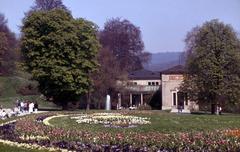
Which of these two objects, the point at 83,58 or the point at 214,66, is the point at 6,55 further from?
the point at 214,66

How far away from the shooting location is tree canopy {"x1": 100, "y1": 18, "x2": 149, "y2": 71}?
3354 inches

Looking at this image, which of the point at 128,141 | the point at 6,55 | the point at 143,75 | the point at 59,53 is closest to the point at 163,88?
the point at 143,75

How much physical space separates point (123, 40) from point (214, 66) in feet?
150

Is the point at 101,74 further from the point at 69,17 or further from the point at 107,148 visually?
the point at 107,148

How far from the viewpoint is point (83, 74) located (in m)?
45.9

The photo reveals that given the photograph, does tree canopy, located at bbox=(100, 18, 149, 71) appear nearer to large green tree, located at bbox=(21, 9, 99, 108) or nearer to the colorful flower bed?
large green tree, located at bbox=(21, 9, 99, 108)

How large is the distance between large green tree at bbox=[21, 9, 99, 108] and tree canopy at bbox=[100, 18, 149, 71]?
36931 millimetres

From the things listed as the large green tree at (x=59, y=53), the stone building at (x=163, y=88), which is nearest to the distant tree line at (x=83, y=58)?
the large green tree at (x=59, y=53)

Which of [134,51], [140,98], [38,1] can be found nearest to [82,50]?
[140,98]

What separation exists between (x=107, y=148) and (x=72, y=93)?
32.1m

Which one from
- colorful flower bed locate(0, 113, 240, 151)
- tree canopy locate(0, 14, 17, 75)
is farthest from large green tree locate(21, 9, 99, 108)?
tree canopy locate(0, 14, 17, 75)

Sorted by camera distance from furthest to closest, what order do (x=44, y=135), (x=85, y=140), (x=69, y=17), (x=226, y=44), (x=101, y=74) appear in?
1. (x=101, y=74)
2. (x=69, y=17)
3. (x=226, y=44)
4. (x=44, y=135)
5. (x=85, y=140)

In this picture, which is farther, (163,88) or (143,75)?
(143,75)

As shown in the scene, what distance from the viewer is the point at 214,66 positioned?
40.9 meters
